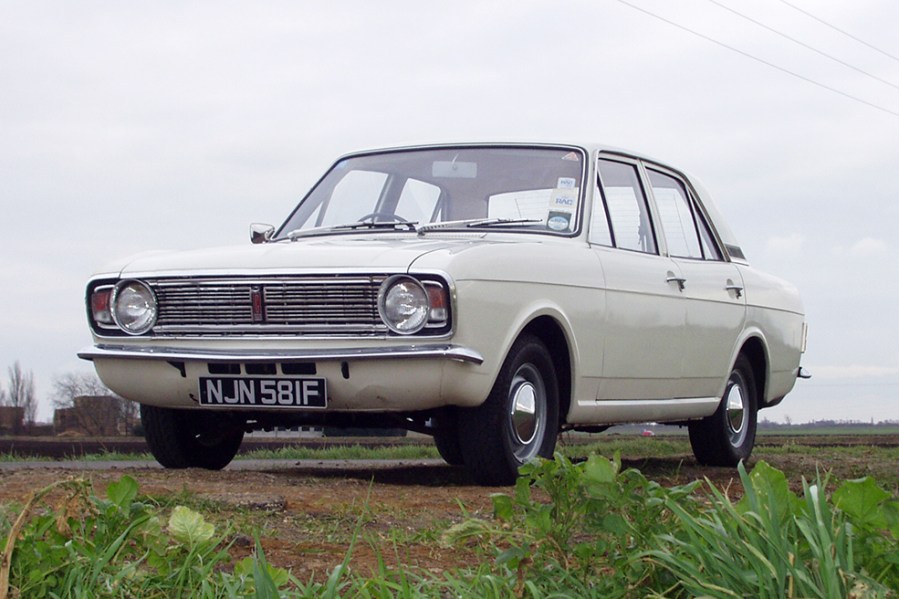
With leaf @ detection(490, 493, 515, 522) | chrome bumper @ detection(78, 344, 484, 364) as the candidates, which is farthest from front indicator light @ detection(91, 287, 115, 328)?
leaf @ detection(490, 493, 515, 522)

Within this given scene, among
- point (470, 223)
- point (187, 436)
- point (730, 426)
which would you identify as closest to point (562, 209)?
point (470, 223)

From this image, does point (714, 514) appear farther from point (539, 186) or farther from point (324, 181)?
point (324, 181)

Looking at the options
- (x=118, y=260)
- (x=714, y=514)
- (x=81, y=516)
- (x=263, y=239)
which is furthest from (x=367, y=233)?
(x=714, y=514)

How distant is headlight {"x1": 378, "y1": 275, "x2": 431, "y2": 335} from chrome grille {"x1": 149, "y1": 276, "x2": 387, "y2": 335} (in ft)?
0.13

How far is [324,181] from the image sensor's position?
25.6ft

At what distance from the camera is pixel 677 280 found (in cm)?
775

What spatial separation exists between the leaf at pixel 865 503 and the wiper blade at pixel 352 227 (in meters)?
4.18

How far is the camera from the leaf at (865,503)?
2803 mm

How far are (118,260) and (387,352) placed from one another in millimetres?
1666

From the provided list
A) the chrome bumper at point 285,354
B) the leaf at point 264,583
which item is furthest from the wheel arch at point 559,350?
the leaf at point 264,583

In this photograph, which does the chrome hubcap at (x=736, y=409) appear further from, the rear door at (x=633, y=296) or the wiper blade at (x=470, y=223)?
the wiper blade at (x=470, y=223)

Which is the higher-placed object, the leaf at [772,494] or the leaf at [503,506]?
the leaf at [772,494]

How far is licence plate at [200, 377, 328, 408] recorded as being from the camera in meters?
5.84

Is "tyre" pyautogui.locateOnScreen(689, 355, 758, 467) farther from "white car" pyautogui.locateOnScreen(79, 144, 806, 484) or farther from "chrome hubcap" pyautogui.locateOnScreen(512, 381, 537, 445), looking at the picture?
"chrome hubcap" pyautogui.locateOnScreen(512, 381, 537, 445)
